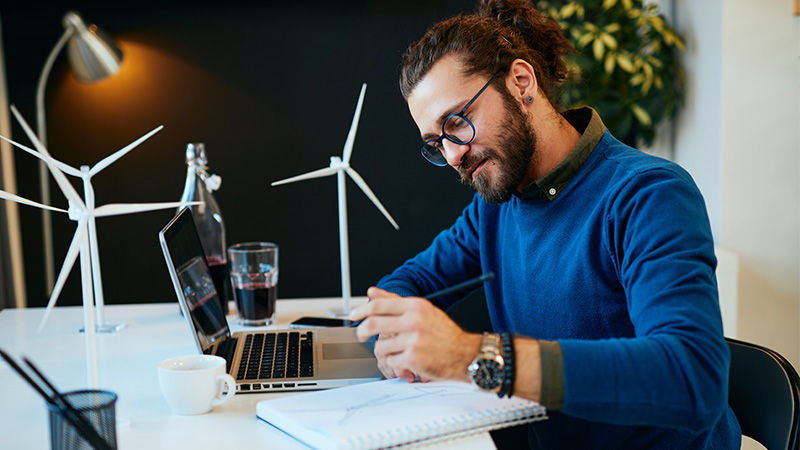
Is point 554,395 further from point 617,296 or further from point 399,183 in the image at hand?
point 399,183

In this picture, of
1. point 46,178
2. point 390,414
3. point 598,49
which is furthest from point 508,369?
point 46,178

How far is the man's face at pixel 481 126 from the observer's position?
1378 millimetres

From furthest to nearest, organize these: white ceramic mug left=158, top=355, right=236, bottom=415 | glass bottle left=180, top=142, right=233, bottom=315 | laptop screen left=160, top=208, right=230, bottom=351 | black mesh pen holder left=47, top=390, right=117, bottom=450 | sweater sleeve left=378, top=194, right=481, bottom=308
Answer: glass bottle left=180, top=142, right=233, bottom=315
sweater sleeve left=378, top=194, right=481, bottom=308
laptop screen left=160, top=208, right=230, bottom=351
white ceramic mug left=158, top=355, right=236, bottom=415
black mesh pen holder left=47, top=390, right=117, bottom=450

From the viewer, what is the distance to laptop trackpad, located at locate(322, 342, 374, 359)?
1.38 m

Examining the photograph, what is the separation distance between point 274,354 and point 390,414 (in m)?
0.42

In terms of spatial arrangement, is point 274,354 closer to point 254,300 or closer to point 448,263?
point 254,300

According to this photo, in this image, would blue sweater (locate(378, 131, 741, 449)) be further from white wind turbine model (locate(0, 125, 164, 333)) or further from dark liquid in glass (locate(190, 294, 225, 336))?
white wind turbine model (locate(0, 125, 164, 333))

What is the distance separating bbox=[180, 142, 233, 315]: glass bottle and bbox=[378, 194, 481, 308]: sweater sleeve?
0.40m

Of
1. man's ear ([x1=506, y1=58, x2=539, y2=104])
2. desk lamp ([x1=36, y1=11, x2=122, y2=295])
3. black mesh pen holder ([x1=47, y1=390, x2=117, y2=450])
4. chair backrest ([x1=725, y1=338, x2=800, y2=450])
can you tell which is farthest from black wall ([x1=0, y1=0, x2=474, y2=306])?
black mesh pen holder ([x1=47, y1=390, x2=117, y2=450])

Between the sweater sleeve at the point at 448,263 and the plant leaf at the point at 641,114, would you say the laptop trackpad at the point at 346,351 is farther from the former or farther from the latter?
the plant leaf at the point at 641,114

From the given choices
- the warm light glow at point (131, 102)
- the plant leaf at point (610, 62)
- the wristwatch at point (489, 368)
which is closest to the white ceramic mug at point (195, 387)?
the wristwatch at point (489, 368)

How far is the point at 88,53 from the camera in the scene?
8.89 ft

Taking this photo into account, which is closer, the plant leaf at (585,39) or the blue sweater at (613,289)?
the blue sweater at (613,289)

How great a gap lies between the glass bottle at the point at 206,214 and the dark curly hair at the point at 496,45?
0.59m
